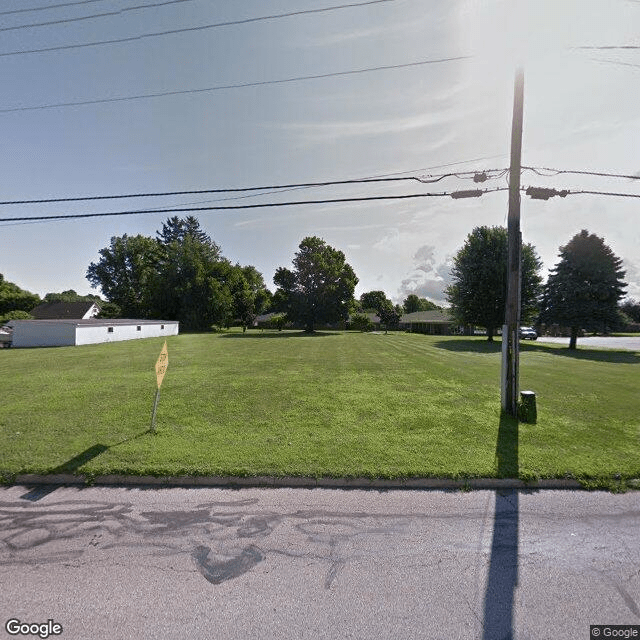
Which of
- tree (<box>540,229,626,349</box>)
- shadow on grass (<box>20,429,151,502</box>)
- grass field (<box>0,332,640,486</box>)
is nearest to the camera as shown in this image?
shadow on grass (<box>20,429,151,502</box>)

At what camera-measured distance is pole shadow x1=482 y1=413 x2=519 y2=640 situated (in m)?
2.64

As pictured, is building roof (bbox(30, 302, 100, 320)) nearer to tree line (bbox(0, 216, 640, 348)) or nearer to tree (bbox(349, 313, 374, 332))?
tree line (bbox(0, 216, 640, 348))

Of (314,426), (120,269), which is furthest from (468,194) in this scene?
(120,269)

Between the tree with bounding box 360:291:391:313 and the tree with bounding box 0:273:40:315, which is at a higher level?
the tree with bounding box 360:291:391:313

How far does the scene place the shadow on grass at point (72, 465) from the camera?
4425 millimetres

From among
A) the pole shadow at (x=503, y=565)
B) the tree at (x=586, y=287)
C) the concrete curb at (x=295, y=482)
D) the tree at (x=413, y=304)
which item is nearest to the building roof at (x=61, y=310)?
the concrete curb at (x=295, y=482)

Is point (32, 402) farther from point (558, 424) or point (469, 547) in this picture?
point (558, 424)

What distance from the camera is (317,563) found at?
128 inches

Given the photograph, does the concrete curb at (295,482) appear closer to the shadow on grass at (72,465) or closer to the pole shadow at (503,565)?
the shadow on grass at (72,465)

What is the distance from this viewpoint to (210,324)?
49125 millimetres

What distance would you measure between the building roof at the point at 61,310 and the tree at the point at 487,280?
2236 inches

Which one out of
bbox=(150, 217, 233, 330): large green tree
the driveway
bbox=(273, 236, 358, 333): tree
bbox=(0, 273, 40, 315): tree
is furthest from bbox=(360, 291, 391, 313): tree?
bbox=(0, 273, 40, 315): tree

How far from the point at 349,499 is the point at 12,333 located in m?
33.0

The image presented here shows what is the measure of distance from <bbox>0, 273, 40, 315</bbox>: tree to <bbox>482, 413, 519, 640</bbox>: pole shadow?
71.3m
